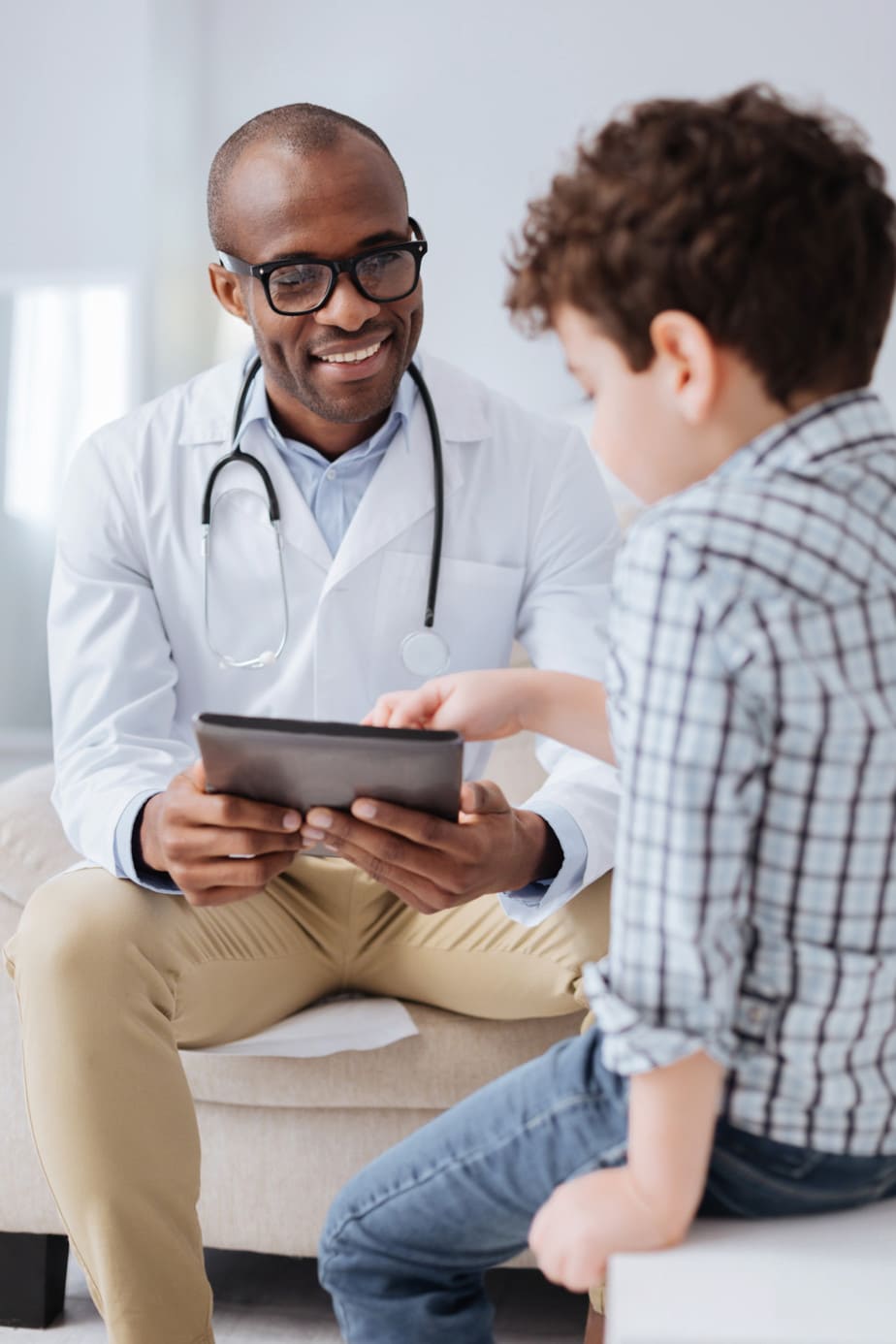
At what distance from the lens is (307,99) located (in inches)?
123

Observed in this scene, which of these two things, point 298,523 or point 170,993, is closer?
point 170,993

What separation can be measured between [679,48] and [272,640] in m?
1.94

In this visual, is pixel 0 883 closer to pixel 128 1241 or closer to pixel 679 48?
pixel 128 1241

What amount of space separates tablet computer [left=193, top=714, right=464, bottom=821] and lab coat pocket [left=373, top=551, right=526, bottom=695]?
436 mm

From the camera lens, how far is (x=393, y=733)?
3.30 ft

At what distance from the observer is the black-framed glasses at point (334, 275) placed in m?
1.56

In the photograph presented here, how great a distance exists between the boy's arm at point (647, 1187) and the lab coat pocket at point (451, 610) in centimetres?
88

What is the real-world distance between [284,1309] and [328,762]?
823 mm

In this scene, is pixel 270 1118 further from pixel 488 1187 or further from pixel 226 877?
pixel 488 1187

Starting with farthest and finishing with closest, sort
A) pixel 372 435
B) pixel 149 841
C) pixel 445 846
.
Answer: pixel 372 435, pixel 149 841, pixel 445 846

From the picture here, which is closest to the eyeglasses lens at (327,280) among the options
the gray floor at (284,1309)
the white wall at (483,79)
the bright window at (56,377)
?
the gray floor at (284,1309)

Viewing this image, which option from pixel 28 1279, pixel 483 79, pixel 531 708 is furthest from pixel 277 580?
→ pixel 483 79

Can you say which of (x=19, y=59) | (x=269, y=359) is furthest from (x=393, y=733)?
(x=19, y=59)

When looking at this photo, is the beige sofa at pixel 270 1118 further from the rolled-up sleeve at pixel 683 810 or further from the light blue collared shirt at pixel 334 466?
the rolled-up sleeve at pixel 683 810
